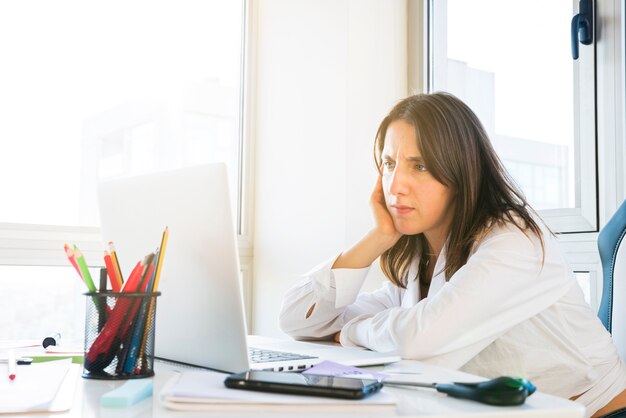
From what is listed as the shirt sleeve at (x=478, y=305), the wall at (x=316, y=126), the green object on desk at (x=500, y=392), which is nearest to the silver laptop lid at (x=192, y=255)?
the green object on desk at (x=500, y=392)

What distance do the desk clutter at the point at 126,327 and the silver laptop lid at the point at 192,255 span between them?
0.05 m

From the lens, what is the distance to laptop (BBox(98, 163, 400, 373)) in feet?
2.78

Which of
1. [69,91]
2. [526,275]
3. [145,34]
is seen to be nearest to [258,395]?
[526,275]

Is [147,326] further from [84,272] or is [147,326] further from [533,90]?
[533,90]

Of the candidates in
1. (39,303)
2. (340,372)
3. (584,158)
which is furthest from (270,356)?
Result: (39,303)

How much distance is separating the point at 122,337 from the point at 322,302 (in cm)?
66

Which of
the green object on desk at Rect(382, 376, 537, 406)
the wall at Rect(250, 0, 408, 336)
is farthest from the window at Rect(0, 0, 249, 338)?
the green object on desk at Rect(382, 376, 537, 406)

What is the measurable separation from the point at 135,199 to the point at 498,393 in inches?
22.9

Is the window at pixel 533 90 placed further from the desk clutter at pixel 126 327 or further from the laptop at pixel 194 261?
the desk clutter at pixel 126 327

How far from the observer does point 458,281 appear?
47.8 inches

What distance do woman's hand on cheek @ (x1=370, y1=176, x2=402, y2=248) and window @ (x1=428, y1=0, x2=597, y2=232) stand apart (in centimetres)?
55

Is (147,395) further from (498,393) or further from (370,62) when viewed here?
(370,62)

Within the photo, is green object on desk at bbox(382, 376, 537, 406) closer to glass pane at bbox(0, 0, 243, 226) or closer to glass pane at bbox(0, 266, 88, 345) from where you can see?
glass pane at bbox(0, 266, 88, 345)

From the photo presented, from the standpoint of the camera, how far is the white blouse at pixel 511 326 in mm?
1175
